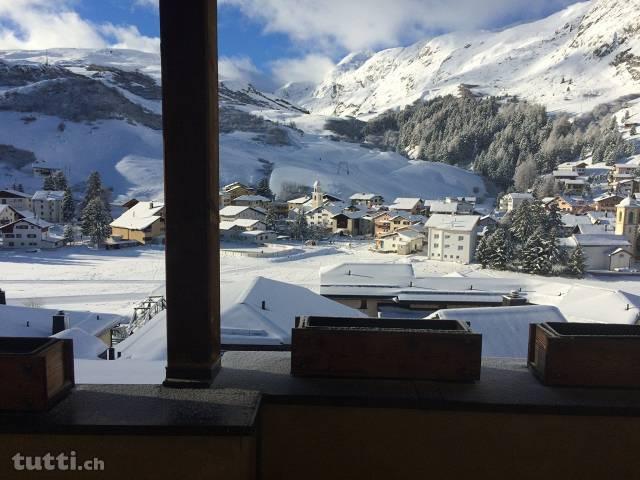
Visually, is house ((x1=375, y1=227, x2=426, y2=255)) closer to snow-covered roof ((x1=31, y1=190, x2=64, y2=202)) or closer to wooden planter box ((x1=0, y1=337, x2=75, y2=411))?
snow-covered roof ((x1=31, y1=190, x2=64, y2=202))

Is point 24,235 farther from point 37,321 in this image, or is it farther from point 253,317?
point 253,317

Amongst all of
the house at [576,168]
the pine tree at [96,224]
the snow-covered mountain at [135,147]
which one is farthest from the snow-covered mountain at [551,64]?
the pine tree at [96,224]

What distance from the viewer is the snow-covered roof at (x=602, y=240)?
2867 centimetres

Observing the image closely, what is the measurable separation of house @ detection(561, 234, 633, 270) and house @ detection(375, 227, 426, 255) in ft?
31.1

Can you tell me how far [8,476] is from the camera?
2.71m

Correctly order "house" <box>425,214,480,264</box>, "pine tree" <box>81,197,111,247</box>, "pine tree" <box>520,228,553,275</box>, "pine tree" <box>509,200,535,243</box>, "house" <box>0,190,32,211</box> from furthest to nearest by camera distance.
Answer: "house" <box>0,190,32,211</box>
"pine tree" <box>81,197,111,247</box>
"pine tree" <box>509,200,535,243</box>
"house" <box>425,214,480,264</box>
"pine tree" <box>520,228,553,275</box>

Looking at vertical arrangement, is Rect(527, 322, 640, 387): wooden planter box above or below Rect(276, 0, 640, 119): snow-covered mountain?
below

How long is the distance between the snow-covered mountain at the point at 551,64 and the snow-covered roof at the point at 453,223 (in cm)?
7946

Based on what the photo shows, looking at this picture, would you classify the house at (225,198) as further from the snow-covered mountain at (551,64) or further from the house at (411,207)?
the snow-covered mountain at (551,64)

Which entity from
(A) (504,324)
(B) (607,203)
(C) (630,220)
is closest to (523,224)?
(C) (630,220)

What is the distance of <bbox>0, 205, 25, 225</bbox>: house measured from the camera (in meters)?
36.3

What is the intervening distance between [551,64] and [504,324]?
13993 cm

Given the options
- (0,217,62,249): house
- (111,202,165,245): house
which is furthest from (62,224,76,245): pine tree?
(111,202,165,245): house

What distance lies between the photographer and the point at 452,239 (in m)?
31.1
